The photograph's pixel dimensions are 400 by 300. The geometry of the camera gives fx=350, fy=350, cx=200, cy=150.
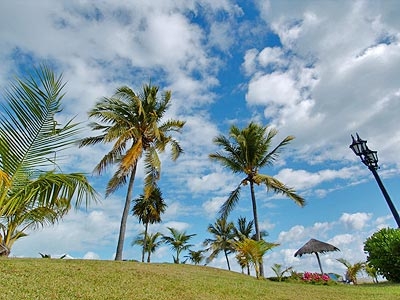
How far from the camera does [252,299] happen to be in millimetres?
9625

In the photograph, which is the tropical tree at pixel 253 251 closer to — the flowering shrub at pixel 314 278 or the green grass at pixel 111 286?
the flowering shrub at pixel 314 278

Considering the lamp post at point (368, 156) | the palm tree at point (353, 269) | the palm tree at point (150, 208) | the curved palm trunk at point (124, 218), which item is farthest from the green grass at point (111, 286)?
the palm tree at point (150, 208)

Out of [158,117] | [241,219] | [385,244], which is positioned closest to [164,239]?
[241,219]

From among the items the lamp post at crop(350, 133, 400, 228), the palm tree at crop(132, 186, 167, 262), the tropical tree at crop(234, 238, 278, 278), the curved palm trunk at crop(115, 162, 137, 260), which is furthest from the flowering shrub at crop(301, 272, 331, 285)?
the palm tree at crop(132, 186, 167, 262)

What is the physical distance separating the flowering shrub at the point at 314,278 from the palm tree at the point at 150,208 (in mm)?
19396

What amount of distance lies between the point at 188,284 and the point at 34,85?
7862mm

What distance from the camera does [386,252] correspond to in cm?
1655

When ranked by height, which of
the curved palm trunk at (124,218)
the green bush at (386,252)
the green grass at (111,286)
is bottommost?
the green grass at (111,286)

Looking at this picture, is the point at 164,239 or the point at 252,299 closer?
the point at 252,299

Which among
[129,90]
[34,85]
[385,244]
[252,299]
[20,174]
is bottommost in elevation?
[252,299]

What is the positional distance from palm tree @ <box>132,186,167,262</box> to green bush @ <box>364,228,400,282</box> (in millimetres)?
21429

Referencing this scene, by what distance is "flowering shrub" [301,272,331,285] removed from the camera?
16.6 metres

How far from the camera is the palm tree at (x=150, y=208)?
113 feet

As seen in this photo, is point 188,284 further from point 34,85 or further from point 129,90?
point 129,90
